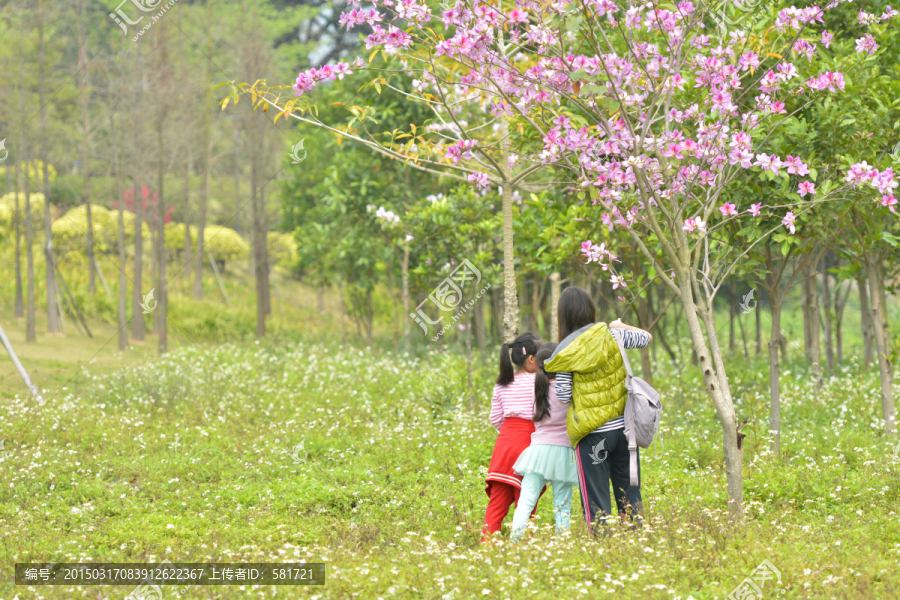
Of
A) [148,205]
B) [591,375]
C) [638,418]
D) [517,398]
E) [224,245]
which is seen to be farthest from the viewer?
[224,245]

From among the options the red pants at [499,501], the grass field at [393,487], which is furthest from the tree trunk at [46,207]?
the red pants at [499,501]

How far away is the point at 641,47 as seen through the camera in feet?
15.3

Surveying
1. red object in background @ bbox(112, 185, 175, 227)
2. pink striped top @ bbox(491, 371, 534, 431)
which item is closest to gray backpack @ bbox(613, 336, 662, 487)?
pink striped top @ bbox(491, 371, 534, 431)

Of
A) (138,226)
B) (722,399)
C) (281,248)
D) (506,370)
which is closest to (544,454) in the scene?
(506,370)

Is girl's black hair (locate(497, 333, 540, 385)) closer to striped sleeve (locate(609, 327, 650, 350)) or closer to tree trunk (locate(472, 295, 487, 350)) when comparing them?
striped sleeve (locate(609, 327, 650, 350))

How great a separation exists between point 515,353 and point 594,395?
0.71 metres

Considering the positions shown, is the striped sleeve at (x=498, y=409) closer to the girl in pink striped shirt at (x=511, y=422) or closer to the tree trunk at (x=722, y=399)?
the girl in pink striped shirt at (x=511, y=422)

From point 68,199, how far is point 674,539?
74.8 ft

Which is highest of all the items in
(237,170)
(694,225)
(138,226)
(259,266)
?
(237,170)

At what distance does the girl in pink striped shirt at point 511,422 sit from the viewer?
15.6 feet

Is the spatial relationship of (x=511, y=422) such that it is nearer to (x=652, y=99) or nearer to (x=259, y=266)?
(x=652, y=99)

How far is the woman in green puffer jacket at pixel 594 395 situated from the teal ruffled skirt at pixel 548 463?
146 millimetres

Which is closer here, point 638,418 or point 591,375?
point 638,418

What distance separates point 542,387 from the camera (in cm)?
448
